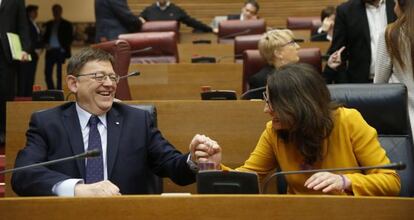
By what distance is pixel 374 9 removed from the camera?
5.23m

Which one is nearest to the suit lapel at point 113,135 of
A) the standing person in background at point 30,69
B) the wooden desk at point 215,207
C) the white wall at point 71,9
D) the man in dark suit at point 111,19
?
the wooden desk at point 215,207

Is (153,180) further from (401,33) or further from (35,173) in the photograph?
(401,33)

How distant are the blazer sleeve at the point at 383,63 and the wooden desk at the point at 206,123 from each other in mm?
569

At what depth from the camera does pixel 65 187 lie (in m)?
2.89

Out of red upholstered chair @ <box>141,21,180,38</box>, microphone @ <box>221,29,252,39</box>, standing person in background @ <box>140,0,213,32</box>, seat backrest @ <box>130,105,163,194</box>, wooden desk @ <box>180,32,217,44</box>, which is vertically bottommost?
seat backrest @ <box>130,105,163,194</box>

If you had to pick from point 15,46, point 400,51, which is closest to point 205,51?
point 15,46

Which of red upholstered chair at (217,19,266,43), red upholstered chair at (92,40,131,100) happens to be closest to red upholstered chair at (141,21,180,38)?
red upholstered chair at (217,19,266,43)

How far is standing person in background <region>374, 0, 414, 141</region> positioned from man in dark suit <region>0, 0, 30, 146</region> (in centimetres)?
310

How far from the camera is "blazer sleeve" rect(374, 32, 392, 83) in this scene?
151 inches

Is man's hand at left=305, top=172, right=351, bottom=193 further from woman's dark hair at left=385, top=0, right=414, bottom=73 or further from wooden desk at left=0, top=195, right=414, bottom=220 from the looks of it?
woman's dark hair at left=385, top=0, right=414, bottom=73

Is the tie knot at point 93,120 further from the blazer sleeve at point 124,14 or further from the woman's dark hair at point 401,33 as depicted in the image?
the blazer sleeve at point 124,14

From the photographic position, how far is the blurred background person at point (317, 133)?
A: 9.42 feet

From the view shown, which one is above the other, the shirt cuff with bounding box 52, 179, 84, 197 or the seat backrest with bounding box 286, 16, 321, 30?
the seat backrest with bounding box 286, 16, 321, 30

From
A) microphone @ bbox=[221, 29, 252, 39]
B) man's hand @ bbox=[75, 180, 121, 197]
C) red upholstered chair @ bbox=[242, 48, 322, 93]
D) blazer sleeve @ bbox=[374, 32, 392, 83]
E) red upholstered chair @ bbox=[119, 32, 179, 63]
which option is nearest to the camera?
man's hand @ bbox=[75, 180, 121, 197]
